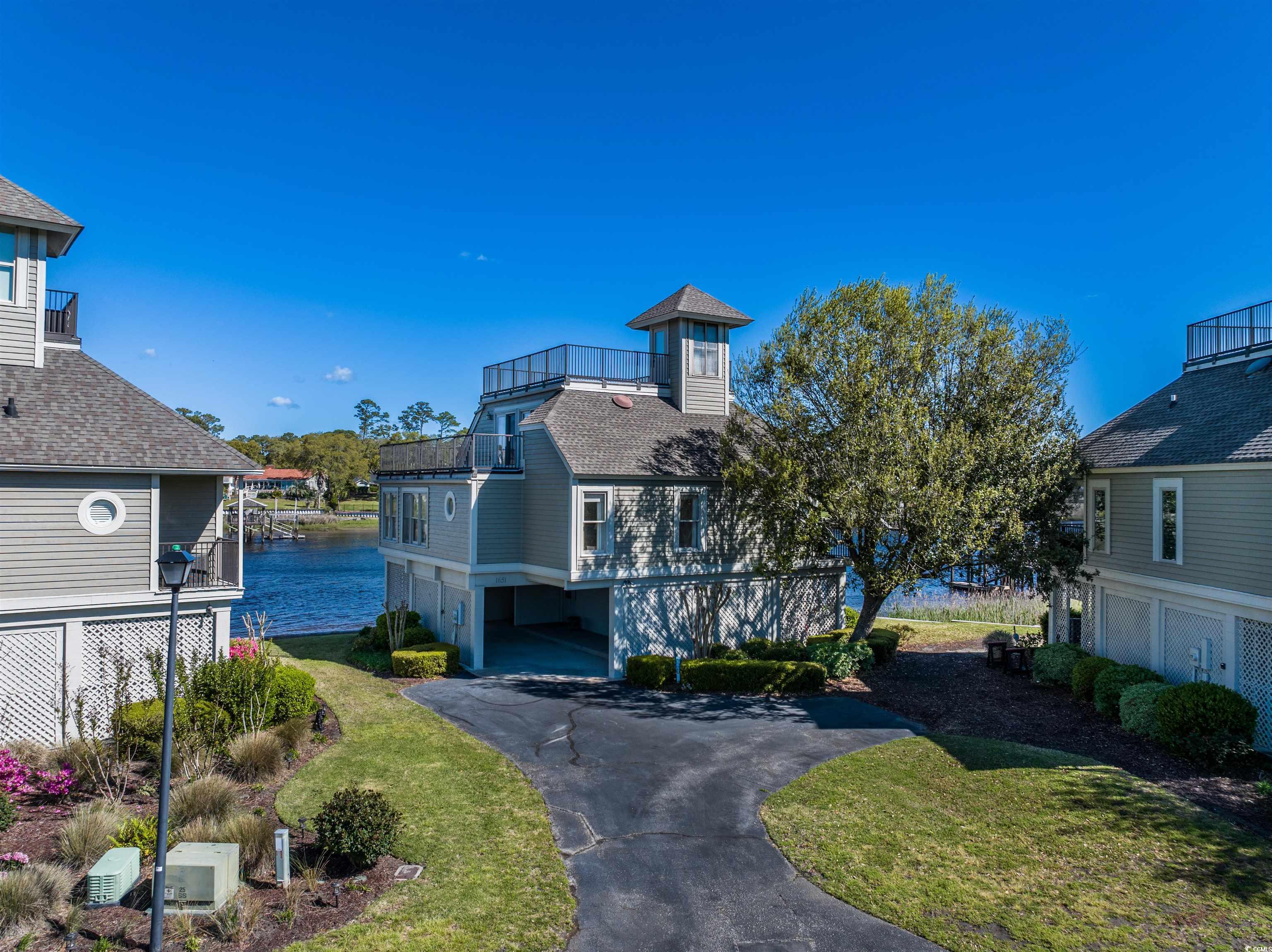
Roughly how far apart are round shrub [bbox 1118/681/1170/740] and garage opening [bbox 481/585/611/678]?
11992mm

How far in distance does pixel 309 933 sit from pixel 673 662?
12.6 meters

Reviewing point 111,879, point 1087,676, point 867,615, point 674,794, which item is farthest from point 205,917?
point 1087,676

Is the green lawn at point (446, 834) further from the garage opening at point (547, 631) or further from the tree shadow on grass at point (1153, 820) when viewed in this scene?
the tree shadow on grass at point (1153, 820)

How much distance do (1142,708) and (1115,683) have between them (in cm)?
153

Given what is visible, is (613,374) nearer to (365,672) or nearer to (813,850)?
(365,672)

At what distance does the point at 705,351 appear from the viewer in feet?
84.0

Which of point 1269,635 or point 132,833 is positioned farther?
point 1269,635

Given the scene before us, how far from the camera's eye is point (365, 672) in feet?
70.7

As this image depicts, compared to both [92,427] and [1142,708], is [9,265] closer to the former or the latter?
[92,427]

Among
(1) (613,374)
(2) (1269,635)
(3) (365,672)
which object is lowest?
(3) (365,672)

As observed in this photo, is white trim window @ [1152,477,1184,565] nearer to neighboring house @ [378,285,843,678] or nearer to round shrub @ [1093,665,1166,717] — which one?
round shrub @ [1093,665,1166,717]

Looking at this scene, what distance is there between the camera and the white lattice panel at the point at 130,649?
563 inches

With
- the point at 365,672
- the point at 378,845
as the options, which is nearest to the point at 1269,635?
the point at 378,845

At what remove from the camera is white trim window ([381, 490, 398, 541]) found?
89.9ft
